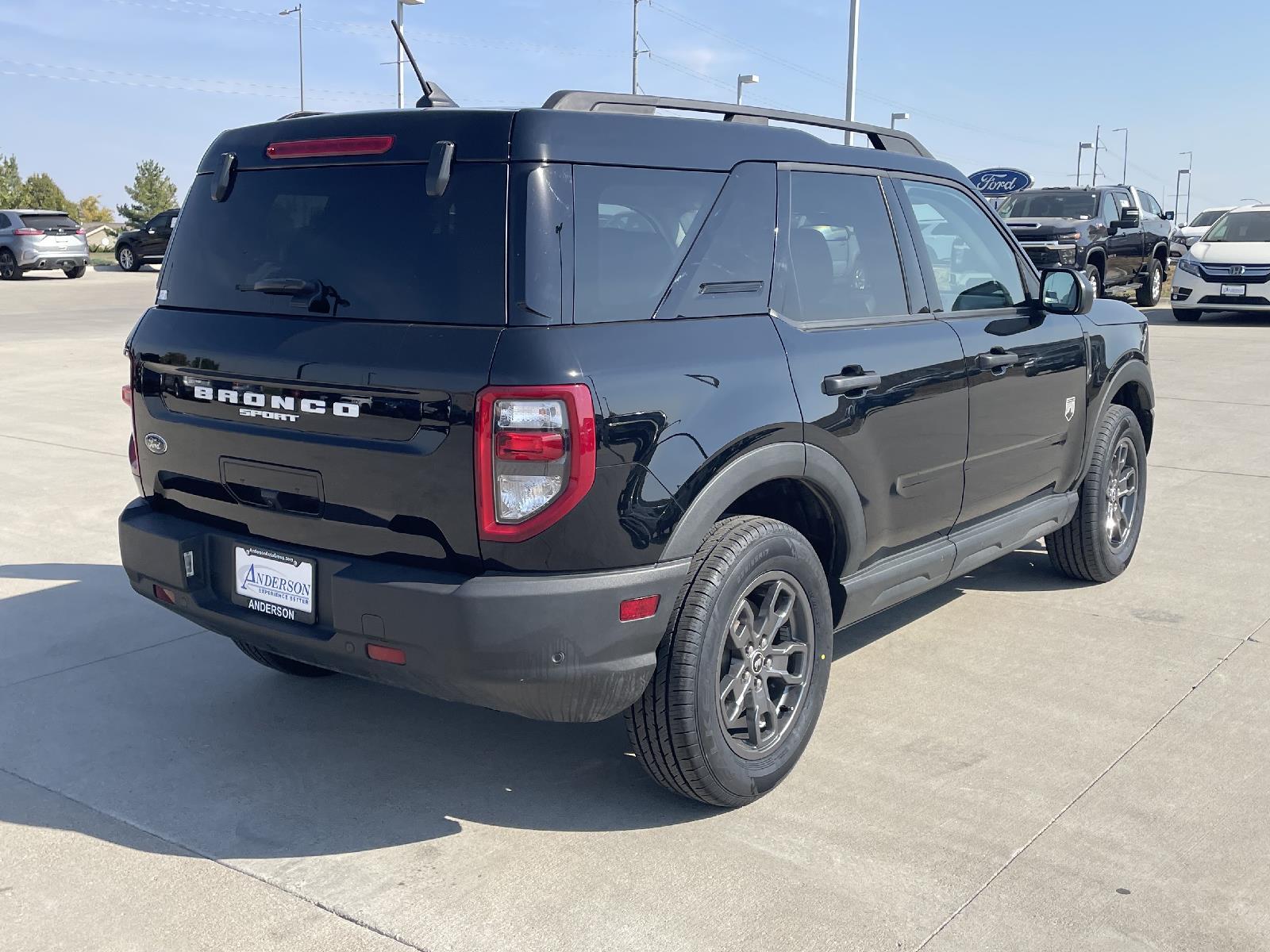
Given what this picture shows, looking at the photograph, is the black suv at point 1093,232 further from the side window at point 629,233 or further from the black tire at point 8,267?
the black tire at point 8,267

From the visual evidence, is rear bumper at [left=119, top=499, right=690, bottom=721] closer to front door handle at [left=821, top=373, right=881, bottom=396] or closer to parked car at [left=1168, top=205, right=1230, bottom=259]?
front door handle at [left=821, top=373, right=881, bottom=396]

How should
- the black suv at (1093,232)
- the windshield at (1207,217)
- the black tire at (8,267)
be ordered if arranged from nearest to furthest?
the black suv at (1093,232), the black tire at (8,267), the windshield at (1207,217)

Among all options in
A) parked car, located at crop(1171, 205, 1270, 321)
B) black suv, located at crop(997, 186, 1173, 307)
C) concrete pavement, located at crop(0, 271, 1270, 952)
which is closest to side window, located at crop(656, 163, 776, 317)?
concrete pavement, located at crop(0, 271, 1270, 952)

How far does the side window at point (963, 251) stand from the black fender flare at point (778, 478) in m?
1.03

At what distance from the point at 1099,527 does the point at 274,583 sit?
3.65 metres

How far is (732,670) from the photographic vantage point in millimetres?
3484

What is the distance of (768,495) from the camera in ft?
12.4

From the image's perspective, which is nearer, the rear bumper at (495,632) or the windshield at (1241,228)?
the rear bumper at (495,632)

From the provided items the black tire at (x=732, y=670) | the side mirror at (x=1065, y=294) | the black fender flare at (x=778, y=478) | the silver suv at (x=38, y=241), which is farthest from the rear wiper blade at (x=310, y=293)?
the silver suv at (x=38, y=241)

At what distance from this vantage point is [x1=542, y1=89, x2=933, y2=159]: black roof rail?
3.37 m

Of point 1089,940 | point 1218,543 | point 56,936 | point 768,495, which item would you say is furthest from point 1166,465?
point 56,936

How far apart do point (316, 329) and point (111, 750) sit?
1.60 m

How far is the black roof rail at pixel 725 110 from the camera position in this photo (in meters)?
3.37

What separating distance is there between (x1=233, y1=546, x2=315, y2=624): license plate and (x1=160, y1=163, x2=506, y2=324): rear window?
67 cm
